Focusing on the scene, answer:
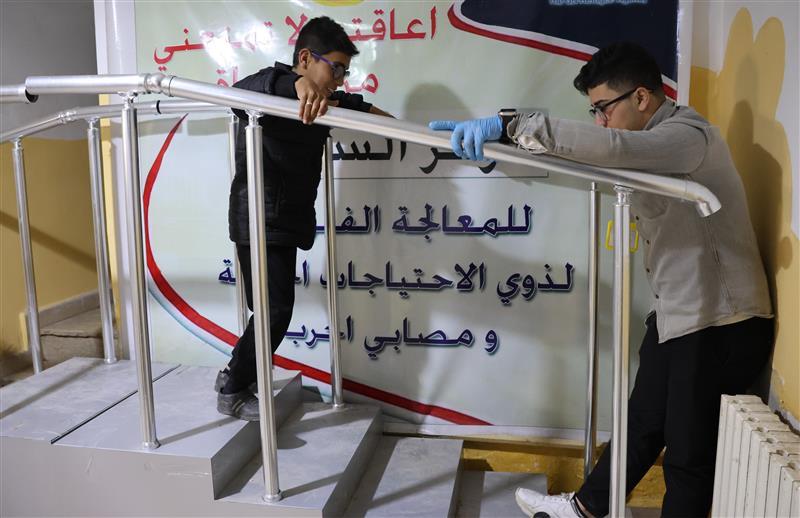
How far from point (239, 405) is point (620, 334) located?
133 cm

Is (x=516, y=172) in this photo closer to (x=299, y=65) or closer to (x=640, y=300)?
(x=640, y=300)

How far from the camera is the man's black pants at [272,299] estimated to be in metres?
2.24

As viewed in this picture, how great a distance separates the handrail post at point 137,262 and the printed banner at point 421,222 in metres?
0.91

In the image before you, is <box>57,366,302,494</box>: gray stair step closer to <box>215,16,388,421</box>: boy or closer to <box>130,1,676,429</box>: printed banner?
<box>215,16,388,421</box>: boy

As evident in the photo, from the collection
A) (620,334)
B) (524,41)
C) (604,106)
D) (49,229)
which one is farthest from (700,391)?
(49,229)

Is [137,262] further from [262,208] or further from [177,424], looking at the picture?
[177,424]

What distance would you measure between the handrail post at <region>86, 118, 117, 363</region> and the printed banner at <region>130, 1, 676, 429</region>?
211mm

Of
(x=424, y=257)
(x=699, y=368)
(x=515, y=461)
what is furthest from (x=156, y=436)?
(x=699, y=368)

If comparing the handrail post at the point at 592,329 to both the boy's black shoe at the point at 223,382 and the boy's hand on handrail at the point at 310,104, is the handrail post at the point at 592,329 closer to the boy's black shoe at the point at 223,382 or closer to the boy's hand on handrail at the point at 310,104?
the boy's hand on handrail at the point at 310,104

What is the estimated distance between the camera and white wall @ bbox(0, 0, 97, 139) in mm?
3619

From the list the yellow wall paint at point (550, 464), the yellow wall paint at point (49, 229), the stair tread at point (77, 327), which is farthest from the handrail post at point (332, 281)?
the yellow wall paint at point (49, 229)

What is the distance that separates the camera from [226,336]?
2996 millimetres

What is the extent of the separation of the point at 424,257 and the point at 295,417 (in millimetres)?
807

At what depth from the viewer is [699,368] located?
5.87ft
